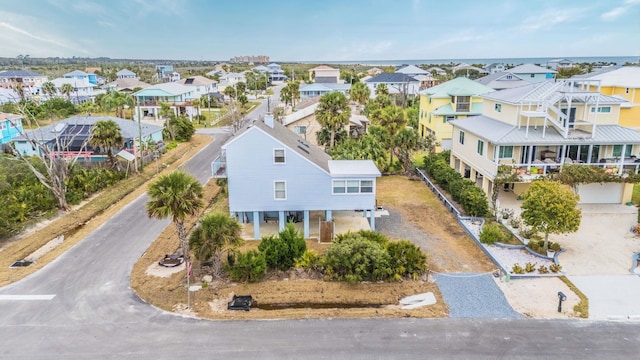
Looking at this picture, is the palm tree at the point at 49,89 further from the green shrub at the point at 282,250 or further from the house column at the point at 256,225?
the green shrub at the point at 282,250

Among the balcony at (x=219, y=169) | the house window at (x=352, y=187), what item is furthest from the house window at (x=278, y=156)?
the balcony at (x=219, y=169)

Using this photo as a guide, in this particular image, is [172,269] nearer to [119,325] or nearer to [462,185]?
[119,325]

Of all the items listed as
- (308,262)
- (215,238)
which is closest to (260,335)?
(308,262)

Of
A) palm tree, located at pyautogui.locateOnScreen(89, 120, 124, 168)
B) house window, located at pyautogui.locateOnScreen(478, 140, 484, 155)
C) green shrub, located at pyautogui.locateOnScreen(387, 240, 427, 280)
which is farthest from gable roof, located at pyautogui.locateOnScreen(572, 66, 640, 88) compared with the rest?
palm tree, located at pyautogui.locateOnScreen(89, 120, 124, 168)

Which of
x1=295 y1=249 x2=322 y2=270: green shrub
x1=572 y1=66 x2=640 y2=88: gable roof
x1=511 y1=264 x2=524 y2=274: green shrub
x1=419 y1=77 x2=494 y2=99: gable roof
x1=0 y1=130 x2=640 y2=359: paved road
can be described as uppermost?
x1=572 y1=66 x2=640 y2=88: gable roof

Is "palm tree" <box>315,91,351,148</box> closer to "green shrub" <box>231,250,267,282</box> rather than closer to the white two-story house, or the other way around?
the white two-story house

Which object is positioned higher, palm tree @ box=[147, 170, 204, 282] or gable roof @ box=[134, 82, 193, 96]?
gable roof @ box=[134, 82, 193, 96]

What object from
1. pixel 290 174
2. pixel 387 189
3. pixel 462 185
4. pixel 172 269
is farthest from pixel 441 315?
pixel 387 189
